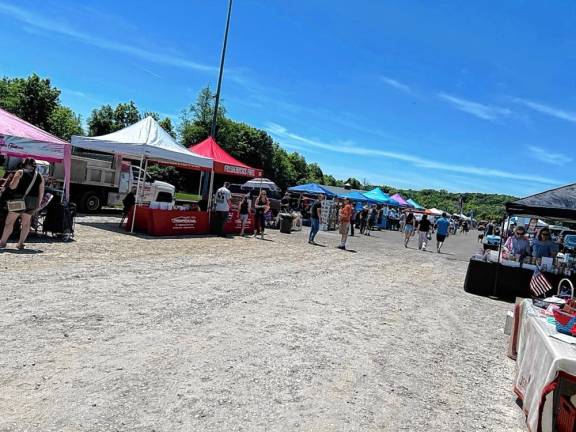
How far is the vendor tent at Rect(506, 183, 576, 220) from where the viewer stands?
8.92m

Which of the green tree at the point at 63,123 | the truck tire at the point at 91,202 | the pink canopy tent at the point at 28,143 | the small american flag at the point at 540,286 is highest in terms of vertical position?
the green tree at the point at 63,123

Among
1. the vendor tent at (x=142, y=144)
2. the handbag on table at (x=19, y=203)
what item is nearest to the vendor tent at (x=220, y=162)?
the vendor tent at (x=142, y=144)

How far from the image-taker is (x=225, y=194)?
15.2m

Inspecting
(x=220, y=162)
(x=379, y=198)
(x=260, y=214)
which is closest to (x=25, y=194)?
(x=260, y=214)

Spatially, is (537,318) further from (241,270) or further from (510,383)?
(241,270)

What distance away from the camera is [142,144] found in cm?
1304

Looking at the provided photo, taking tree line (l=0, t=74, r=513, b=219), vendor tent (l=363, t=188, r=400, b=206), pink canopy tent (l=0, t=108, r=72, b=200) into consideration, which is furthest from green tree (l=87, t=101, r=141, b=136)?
pink canopy tent (l=0, t=108, r=72, b=200)

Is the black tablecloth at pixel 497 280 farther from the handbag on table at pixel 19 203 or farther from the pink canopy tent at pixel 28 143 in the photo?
the pink canopy tent at pixel 28 143

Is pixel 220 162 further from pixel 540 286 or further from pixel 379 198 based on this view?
pixel 379 198

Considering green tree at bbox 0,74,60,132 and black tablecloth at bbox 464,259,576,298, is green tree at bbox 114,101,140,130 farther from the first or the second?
black tablecloth at bbox 464,259,576,298

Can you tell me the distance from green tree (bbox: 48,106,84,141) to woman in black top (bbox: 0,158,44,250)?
39292 millimetres

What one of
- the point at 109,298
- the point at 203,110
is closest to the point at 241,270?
the point at 109,298

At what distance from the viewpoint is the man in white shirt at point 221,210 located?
15195mm

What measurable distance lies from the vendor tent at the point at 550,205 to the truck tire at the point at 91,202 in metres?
15.6
